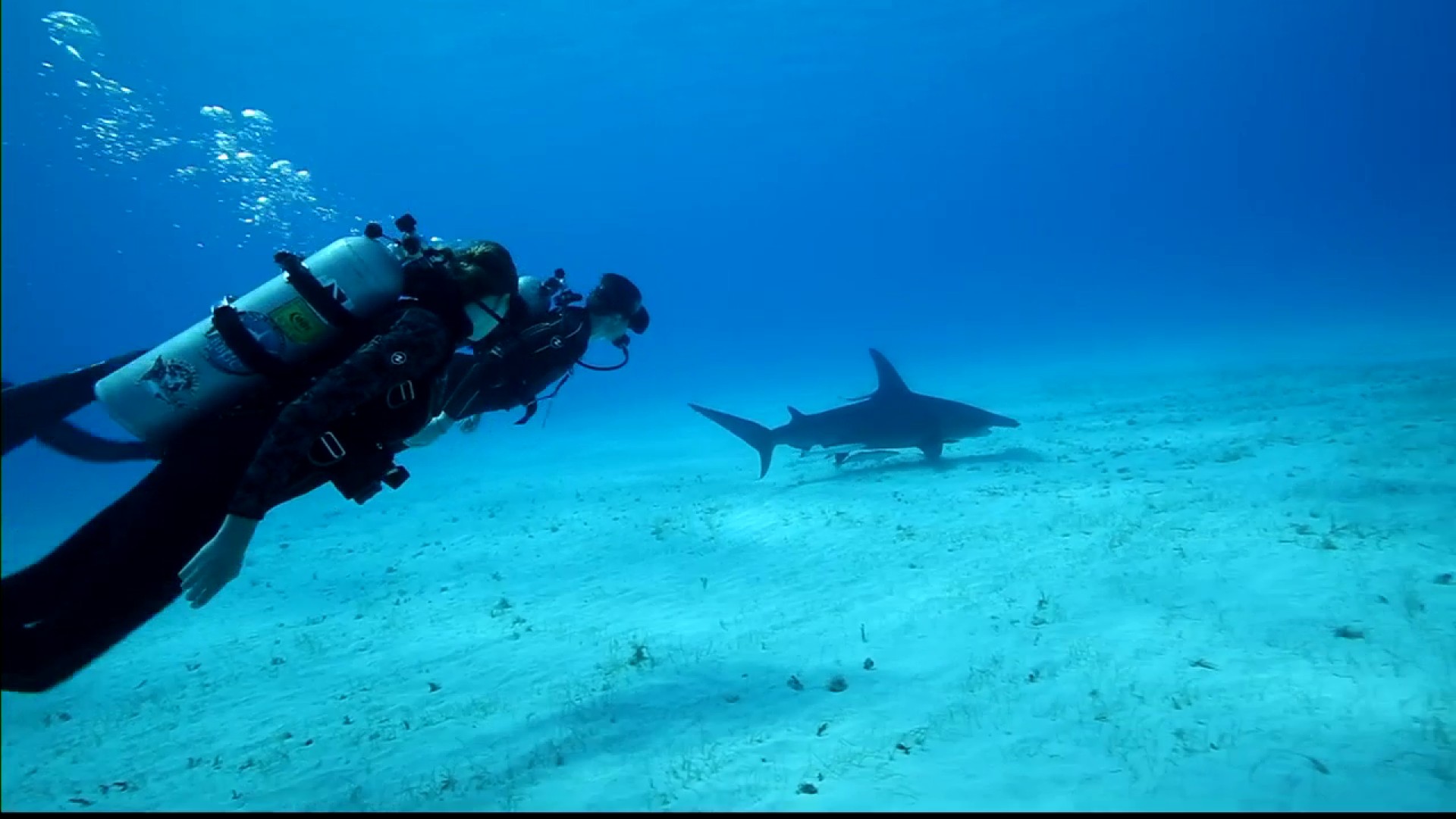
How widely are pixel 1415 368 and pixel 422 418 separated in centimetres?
2960

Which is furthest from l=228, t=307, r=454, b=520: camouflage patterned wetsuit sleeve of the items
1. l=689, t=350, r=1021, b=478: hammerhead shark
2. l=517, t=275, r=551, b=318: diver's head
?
l=689, t=350, r=1021, b=478: hammerhead shark

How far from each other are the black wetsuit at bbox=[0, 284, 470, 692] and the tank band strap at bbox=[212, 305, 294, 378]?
0.21 metres

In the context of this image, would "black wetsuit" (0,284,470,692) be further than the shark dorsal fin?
No

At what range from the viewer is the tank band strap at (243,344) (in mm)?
3676

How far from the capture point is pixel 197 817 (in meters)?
4.75

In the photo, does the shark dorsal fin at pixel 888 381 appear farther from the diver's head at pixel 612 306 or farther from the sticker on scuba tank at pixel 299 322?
the sticker on scuba tank at pixel 299 322

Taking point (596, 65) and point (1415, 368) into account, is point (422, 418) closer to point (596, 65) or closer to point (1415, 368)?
point (1415, 368)

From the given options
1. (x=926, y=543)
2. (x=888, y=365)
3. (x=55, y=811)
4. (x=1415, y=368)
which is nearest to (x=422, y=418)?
(x=55, y=811)

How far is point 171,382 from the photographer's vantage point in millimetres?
3656

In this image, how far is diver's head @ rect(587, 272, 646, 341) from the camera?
578 centimetres

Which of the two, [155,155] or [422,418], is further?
[155,155]

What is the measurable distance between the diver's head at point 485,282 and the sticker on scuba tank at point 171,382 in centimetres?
145

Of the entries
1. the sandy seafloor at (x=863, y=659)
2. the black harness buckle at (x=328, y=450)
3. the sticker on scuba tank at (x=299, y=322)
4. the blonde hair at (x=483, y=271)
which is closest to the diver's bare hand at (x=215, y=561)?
the black harness buckle at (x=328, y=450)

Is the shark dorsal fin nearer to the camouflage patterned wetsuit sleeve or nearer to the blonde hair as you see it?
the blonde hair
